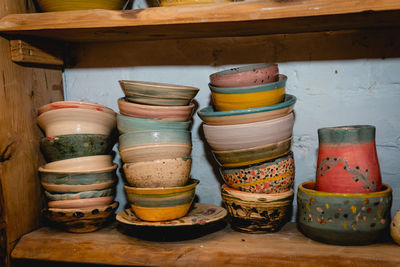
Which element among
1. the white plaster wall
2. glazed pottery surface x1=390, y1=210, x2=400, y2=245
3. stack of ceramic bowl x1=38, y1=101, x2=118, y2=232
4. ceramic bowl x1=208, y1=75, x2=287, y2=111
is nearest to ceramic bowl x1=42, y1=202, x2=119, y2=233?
stack of ceramic bowl x1=38, y1=101, x2=118, y2=232

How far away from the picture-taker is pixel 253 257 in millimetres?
917

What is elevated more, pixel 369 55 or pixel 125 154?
pixel 369 55

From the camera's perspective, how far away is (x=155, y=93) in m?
1.01

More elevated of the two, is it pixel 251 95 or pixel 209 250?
pixel 251 95

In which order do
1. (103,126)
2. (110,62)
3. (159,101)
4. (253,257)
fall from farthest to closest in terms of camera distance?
(110,62) → (103,126) → (159,101) → (253,257)

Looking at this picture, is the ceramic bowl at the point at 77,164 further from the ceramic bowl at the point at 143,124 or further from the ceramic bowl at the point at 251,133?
the ceramic bowl at the point at 251,133

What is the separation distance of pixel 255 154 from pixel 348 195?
0.25 m

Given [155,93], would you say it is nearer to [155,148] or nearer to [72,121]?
[155,148]

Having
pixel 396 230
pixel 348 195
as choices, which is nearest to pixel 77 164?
pixel 348 195

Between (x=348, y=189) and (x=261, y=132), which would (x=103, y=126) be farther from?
(x=348, y=189)

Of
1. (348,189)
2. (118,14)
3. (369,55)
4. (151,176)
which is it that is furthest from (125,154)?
(369,55)

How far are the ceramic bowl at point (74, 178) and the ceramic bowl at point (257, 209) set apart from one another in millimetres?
360

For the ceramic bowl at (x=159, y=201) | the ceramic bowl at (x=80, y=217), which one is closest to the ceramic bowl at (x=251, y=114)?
the ceramic bowl at (x=159, y=201)

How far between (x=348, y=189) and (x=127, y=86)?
0.63 metres
